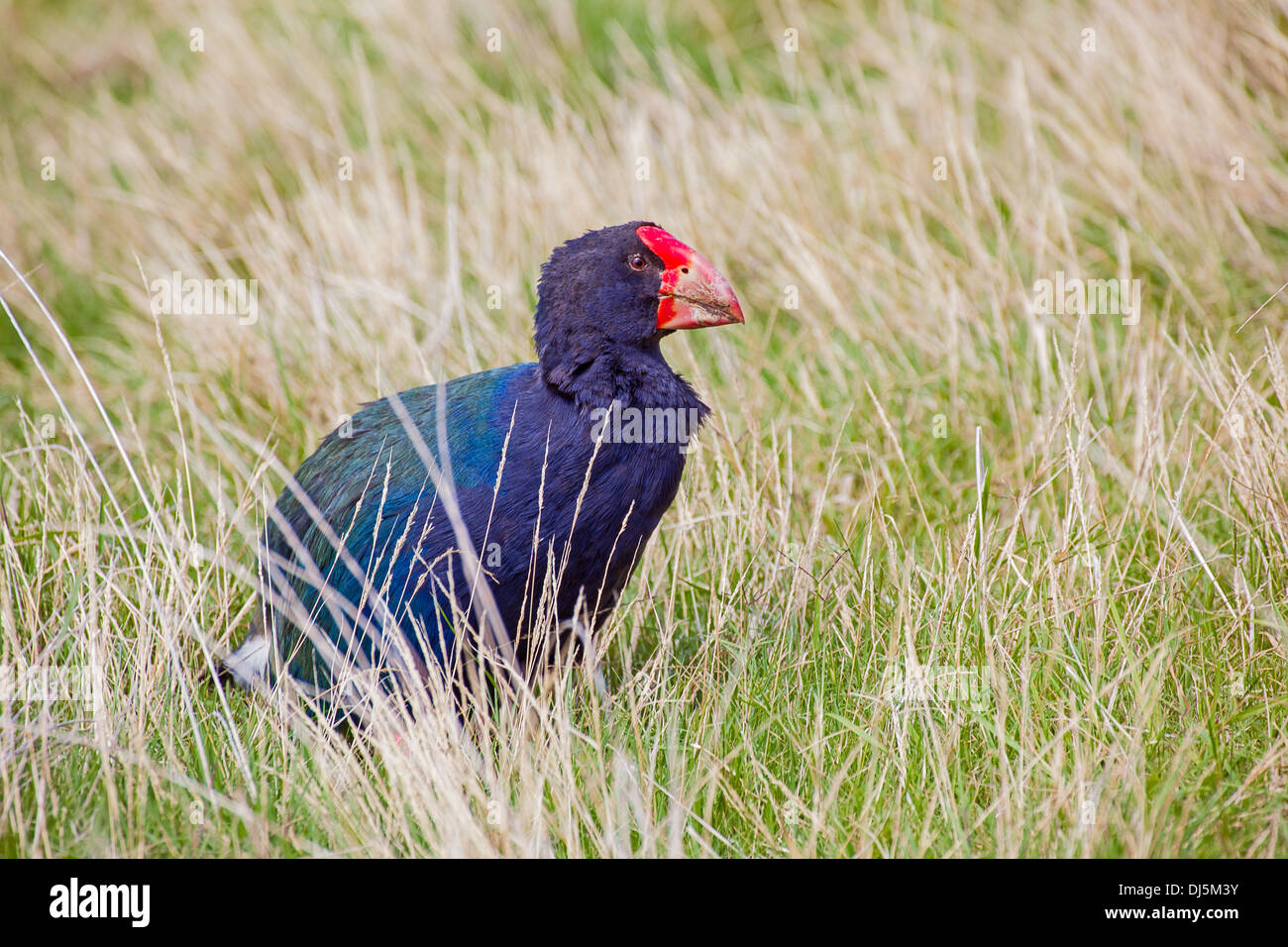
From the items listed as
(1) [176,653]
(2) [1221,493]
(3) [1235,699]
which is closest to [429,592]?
(1) [176,653]

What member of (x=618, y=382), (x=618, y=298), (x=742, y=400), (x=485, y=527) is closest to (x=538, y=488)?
(x=485, y=527)

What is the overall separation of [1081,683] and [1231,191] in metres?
2.32

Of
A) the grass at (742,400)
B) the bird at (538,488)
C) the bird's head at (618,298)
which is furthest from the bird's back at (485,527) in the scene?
the grass at (742,400)

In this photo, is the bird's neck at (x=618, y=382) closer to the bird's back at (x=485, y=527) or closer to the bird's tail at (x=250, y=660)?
the bird's back at (x=485, y=527)

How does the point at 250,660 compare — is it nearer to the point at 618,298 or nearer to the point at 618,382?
the point at 618,382

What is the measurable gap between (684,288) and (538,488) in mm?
550

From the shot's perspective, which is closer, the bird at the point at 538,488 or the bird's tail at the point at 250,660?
the bird at the point at 538,488

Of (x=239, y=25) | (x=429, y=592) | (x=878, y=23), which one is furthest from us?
(x=239, y=25)

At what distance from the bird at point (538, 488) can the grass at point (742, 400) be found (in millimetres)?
228

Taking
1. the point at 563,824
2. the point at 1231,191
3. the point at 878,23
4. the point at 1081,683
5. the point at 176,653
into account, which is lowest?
the point at 563,824

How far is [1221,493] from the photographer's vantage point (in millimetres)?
3545

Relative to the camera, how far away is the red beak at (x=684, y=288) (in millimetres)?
3129

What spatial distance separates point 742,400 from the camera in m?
3.75

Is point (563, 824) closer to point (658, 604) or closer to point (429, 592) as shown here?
point (429, 592)
